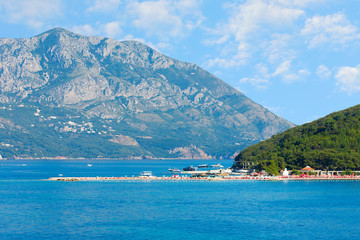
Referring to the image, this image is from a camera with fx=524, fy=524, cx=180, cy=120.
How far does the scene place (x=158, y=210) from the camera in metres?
138

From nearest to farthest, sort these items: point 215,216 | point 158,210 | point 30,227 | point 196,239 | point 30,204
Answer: point 196,239 → point 30,227 → point 215,216 → point 158,210 → point 30,204

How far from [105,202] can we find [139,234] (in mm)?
51279

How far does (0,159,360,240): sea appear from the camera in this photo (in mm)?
105562

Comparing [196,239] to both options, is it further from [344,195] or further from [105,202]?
[344,195]

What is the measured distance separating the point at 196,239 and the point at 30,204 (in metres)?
68.8

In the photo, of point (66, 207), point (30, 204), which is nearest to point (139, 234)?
point (66, 207)

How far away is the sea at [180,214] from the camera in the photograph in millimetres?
105562

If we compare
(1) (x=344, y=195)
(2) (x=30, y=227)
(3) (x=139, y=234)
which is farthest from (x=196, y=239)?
(1) (x=344, y=195)

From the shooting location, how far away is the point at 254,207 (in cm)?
14362

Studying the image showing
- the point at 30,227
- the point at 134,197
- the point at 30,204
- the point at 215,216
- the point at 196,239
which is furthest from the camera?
the point at 134,197

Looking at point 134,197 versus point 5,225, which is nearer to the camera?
point 5,225

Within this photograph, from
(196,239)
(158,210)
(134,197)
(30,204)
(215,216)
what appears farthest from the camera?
(134,197)

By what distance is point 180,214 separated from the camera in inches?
5123

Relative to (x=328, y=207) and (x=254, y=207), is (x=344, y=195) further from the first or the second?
(x=254, y=207)
